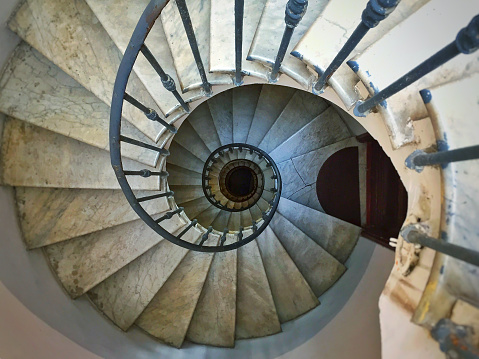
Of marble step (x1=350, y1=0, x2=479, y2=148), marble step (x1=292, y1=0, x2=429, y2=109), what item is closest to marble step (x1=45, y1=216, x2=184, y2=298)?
marble step (x1=292, y1=0, x2=429, y2=109)

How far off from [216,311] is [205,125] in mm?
3410

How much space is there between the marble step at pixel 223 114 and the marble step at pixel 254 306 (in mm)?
2659

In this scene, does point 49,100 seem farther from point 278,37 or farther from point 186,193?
point 186,193

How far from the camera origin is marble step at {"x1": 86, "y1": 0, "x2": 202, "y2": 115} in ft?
9.67

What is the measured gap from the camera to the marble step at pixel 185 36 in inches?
108

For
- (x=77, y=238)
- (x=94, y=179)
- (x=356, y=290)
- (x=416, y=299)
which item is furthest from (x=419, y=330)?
(x=77, y=238)

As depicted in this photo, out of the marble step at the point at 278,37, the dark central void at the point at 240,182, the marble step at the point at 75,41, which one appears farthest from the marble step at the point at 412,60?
the dark central void at the point at 240,182

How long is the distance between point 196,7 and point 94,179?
2.28 meters

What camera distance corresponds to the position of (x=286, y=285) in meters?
4.71

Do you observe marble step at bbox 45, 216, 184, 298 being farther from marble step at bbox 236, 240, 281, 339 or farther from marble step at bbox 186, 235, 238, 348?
marble step at bbox 236, 240, 281, 339

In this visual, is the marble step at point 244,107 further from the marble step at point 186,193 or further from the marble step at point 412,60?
the marble step at point 412,60

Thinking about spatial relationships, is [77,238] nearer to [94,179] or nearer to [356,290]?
[94,179]

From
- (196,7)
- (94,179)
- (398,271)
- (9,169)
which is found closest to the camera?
(398,271)

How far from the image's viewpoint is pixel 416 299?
5.05 ft
